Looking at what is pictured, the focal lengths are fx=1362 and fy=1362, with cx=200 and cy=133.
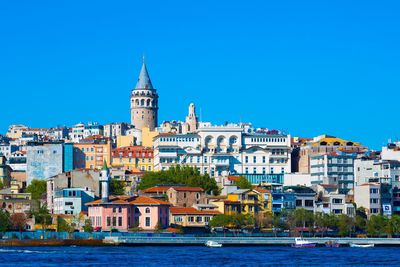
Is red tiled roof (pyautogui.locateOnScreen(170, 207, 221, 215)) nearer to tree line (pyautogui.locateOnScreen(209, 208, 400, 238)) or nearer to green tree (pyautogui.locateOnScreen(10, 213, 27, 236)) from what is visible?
tree line (pyautogui.locateOnScreen(209, 208, 400, 238))

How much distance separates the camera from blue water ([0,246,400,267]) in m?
68.9

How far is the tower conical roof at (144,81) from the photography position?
144 m

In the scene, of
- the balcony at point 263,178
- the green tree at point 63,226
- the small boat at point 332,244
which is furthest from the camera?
the balcony at point 263,178

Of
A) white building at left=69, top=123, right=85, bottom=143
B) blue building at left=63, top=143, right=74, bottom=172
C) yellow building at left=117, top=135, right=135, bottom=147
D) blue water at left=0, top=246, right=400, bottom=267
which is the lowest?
blue water at left=0, top=246, right=400, bottom=267

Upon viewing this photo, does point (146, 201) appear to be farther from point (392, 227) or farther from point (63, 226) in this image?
point (392, 227)

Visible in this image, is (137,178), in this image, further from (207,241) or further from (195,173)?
(207,241)

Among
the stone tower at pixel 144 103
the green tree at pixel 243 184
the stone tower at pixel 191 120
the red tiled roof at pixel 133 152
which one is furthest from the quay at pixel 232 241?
the stone tower at pixel 144 103

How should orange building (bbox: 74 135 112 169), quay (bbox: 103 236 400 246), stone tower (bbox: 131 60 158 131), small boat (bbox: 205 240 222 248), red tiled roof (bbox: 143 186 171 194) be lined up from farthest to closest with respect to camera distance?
1. stone tower (bbox: 131 60 158 131)
2. orange building (bbox: 74 135 112 169)
3. red tiled roof (bbox: 143 186 171 194)
4. quay (bbox: 103 236 400 246)
5. small boat (bbox: 205 240 222 248)

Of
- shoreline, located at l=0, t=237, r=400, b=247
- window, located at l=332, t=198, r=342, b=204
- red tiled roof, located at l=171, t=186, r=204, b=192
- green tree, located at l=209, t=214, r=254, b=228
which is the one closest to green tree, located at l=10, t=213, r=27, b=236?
shoreline, located at l=0, t=237, r=400, b=247

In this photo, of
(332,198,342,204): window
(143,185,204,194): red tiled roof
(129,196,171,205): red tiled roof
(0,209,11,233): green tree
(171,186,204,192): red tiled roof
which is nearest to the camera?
(0,209,11,233): green tree

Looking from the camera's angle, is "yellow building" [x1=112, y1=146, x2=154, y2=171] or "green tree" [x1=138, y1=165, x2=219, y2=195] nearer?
"green tree" [x1=138, y1=165, x2=219, y2=195]

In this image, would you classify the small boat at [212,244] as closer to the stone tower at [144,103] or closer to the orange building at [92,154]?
the orange building at [92,154]

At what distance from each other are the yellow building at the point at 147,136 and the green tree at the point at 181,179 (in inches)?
950

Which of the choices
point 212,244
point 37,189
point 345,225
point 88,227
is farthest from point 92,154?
point 212,244
